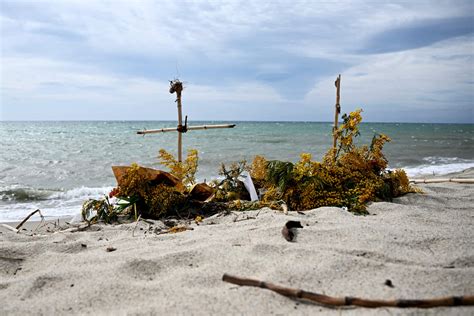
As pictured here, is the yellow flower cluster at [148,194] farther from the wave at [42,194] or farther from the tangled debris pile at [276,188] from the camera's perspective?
the wave at [42,194]

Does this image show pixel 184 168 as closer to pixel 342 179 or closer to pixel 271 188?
pixel 271 188

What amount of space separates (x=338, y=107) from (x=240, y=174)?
2.08 m

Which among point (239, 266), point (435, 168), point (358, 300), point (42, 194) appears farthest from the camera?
point (435, 168)

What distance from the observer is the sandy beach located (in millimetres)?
2150

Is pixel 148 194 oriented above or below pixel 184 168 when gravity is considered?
below

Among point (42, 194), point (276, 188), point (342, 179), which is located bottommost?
point (42, 194)

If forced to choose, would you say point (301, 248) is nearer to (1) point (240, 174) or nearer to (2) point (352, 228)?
(2) point (352, 228)

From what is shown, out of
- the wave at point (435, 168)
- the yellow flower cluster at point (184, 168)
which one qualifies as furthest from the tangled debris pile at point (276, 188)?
the wave at point (435, 168)

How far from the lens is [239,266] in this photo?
8.61 ft

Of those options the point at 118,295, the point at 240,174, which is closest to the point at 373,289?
the point at 118,295

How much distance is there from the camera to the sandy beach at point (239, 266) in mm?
2150

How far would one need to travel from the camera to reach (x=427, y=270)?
2355mm

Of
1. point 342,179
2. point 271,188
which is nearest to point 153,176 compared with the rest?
point 271,188

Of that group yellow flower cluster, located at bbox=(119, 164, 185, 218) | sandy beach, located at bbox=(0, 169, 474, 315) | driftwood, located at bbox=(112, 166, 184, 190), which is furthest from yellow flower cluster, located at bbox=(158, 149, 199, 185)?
sandy beach, located at bbox=(0, 169, 474, 315)
